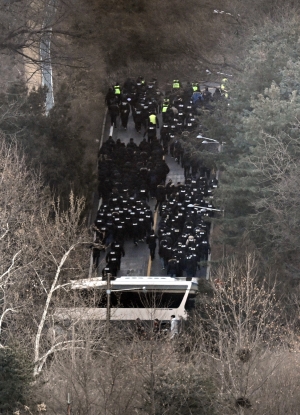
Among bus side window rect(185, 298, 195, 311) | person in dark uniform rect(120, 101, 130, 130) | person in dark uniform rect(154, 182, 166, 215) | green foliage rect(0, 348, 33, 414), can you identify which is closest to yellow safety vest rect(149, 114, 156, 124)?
person in dark uniform rect(120, 101, 130, 130)

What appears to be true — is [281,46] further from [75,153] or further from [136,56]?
[136,56]

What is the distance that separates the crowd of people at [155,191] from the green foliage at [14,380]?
1240cm

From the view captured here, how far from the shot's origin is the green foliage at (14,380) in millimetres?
25516

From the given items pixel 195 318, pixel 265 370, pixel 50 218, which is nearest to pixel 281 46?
pixel 50 218

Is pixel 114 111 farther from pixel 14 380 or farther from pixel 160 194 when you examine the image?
pixel 14 380

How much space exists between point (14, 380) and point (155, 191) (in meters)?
23.4

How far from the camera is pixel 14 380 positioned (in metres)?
25.7

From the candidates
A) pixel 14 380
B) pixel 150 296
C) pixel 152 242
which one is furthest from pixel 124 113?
pixel 14 380

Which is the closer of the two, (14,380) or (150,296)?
(14,380)

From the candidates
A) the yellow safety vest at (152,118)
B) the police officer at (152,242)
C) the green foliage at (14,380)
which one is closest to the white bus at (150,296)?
the police officer at (152,242)

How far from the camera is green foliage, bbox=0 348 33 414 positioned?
1005 inches

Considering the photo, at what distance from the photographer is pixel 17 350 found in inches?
1030

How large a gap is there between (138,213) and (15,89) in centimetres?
780

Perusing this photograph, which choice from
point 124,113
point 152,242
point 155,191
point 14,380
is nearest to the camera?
point 14,380
